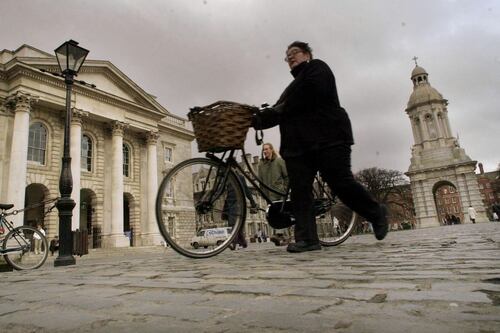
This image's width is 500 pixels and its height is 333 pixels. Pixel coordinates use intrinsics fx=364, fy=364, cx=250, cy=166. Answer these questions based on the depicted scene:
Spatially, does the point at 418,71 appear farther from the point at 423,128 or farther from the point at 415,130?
the point at 423,128

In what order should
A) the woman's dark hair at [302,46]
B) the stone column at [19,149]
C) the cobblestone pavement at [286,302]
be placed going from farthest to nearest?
the stone column at [19,149] < the woman's dark hair at [302,46] < the cobblestone pavement at [286,302]

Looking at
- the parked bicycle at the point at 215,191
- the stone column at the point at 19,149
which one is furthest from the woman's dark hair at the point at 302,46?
the stone column at the point at 19,149

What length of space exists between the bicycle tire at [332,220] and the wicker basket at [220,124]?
1.99 meters

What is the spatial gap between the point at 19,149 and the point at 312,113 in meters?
23.1

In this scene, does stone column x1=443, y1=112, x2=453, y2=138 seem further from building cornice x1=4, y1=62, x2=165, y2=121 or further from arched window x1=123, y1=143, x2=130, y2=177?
arched window x1=123, y1=143, x2=130, y2=177

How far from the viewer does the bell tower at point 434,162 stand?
51.3 meters

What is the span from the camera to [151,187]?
31688mm

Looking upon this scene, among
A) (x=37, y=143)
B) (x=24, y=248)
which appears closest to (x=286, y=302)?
(x=24, y=248)

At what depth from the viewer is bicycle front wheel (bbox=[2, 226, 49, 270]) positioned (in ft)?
22.3

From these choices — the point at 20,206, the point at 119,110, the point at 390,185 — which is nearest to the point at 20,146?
the point at 20,206

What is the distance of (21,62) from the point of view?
885 inches

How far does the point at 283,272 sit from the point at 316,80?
2.44m

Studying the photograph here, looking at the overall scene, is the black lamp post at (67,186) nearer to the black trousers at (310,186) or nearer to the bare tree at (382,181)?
the black trousers at (310,186)

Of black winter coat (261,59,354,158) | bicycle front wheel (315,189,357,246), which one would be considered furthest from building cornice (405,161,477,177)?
black winter coat (261,59,354,158)
